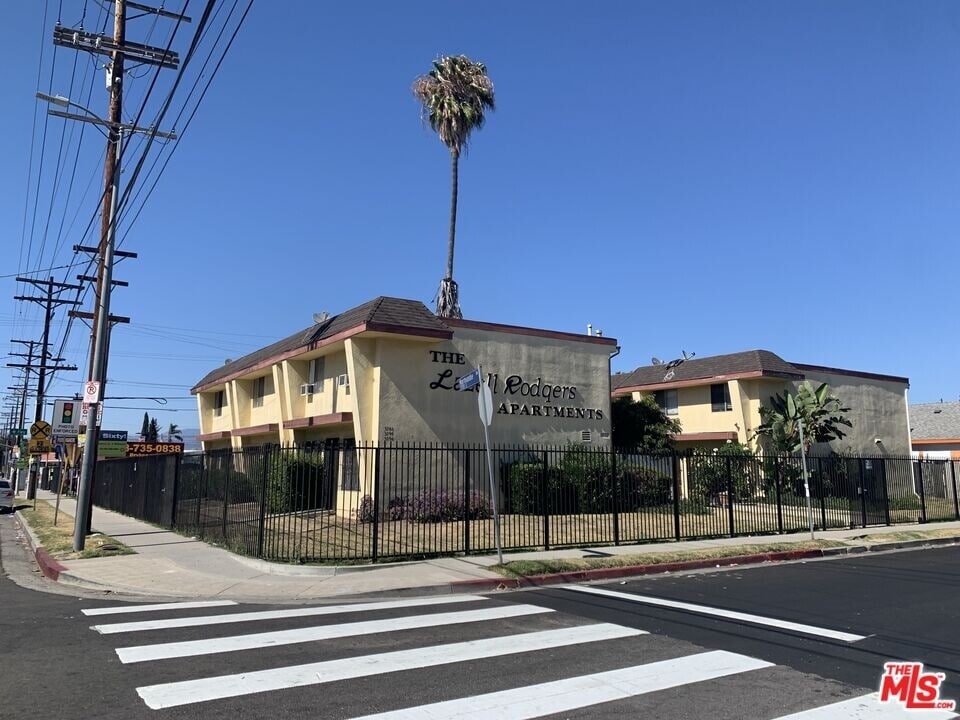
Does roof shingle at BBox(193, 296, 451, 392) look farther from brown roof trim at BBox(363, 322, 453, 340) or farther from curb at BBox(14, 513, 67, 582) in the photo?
curb at BBox(14, 513, 67, 582)

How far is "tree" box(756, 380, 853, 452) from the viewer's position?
2898 cm

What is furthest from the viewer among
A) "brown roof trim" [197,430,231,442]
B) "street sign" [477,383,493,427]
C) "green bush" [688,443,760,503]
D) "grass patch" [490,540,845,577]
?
"brown roof trim" [197,430,231,442]

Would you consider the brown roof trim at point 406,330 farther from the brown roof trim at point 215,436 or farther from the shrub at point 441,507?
the brown roof trim at point 215,436

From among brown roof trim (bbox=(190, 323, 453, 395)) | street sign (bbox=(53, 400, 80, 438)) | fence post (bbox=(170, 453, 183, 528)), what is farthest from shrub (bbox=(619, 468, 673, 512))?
street sign (bbox=(53, 400, 80, 438))

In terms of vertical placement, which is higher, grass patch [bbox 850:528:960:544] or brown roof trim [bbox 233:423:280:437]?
brown roof trim [bbox 233:423:280:437]

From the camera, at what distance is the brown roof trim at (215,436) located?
33656 mm

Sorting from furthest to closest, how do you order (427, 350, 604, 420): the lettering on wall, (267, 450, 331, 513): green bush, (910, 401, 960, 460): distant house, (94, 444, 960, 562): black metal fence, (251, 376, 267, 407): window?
(910, 401, 960, 460): distant house → (251, 376, 267, 407): window → (427, 350, 604, 420): the lettering on wall → (94, 444, 960, 562): black metal fence → (267, 450, 331, 513): green bush

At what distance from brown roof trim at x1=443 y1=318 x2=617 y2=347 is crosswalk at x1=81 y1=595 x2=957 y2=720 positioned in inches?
573

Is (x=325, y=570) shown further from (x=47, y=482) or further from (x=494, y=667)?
(x=47, y=482)

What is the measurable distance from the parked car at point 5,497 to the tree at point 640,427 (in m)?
25.7

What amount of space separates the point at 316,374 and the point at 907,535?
18378 millimetres

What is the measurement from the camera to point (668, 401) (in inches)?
1400

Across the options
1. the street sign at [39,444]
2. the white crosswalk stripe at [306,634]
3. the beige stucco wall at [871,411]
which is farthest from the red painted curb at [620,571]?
the beige stucco wall at [871,411]

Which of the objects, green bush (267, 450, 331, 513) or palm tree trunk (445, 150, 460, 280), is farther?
palm tree trunk (445, 150, 460, 280)
